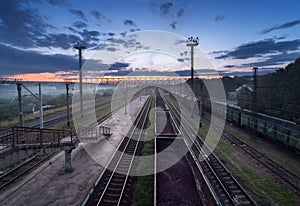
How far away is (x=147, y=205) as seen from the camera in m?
7.76

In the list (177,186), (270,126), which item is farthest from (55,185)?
(270,126)

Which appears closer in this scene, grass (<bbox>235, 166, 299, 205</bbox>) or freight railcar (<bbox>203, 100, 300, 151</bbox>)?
grass (<bbox>235, 166, 299, 205</bbox>)

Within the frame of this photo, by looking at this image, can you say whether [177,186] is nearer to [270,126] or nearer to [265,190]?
[265,190]

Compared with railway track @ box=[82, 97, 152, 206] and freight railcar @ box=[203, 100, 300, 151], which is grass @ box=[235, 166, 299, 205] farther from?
railway track @ box=[82, 97, 152, 206]

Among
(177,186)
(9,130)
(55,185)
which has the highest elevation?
(9,130)

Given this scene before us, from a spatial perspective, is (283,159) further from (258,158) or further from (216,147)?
(216,147)

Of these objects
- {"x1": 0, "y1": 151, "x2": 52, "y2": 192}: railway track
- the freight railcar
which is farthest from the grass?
{"x1": 0, "y1": 151, "x2": 52, "y2": 192}: railway track

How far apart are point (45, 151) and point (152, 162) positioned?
5987 mm

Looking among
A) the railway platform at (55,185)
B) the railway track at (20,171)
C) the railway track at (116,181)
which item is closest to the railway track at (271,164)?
the railway track at (116,181)

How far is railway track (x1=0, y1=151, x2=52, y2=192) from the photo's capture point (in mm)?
9555

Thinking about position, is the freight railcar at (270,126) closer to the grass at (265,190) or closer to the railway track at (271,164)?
the railway track at (271,164)

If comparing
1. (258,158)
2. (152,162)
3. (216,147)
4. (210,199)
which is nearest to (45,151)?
(152,162)

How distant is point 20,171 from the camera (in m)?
10.8

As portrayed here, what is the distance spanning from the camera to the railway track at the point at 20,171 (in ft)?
31.3
